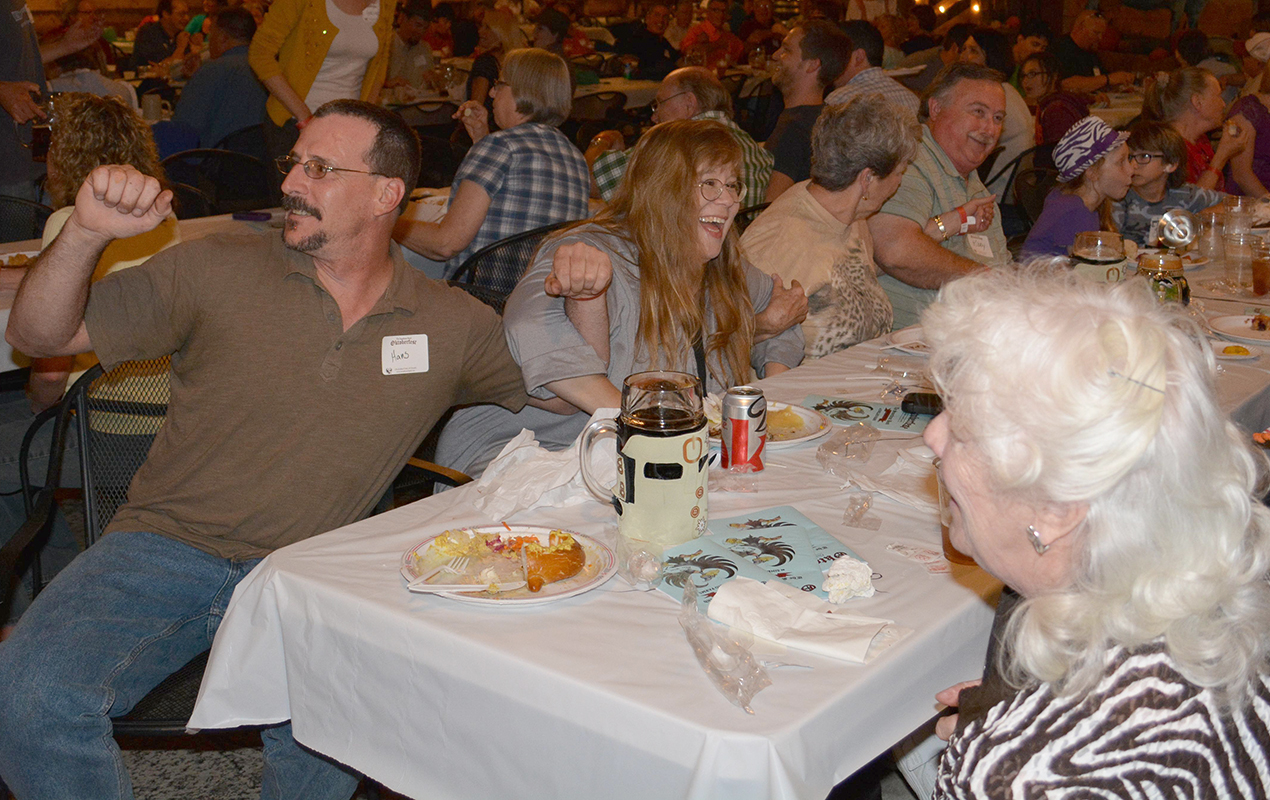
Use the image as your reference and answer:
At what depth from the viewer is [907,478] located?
5.96 feet

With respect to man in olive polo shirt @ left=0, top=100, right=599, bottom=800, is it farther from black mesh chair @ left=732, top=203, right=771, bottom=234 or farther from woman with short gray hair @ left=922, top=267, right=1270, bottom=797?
black mesh chair @ left=732, top=203, right=771, bottom=234

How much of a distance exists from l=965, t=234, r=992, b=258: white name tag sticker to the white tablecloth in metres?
2.33

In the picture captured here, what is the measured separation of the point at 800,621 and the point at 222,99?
596 centimetres

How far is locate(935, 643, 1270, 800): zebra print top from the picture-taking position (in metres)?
0.91

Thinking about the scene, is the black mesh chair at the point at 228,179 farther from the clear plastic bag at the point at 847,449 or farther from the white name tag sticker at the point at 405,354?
the clear plastic bag at the point at 847,449

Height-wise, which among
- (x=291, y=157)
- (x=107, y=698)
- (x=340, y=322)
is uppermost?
(x=291, y=157)

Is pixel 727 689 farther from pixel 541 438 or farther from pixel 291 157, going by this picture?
pixel 291 157

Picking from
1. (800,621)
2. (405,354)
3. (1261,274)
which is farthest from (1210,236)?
(800,621)

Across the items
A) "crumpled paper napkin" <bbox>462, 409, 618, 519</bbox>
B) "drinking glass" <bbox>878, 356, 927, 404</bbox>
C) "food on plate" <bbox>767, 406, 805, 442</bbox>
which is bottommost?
"drinking glass" <bbox>878, 356, 927, 404</bbox>

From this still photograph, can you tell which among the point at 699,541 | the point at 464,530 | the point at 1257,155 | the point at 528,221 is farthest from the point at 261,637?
the point at 1257,155

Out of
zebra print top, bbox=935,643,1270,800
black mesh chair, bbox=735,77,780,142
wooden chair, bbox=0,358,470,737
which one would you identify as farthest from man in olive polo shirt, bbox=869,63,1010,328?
black mesh chair, bbox=735,77,780,142

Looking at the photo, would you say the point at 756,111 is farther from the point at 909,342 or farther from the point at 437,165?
the point at 909,342

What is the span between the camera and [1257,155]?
6102 millimetres

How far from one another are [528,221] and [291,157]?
1.85m
